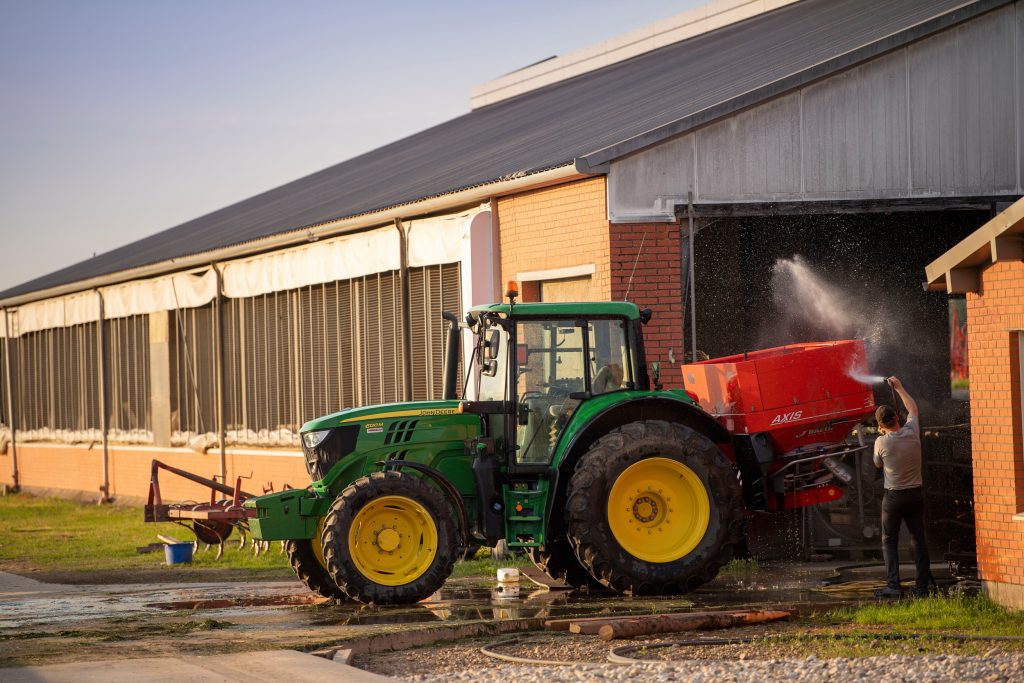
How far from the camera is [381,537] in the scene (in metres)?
12.6

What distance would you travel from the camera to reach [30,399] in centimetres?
3509

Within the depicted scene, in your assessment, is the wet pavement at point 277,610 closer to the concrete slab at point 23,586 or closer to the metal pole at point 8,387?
the concrete slab at point 23,586

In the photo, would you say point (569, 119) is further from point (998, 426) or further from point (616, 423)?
point (998, 426)

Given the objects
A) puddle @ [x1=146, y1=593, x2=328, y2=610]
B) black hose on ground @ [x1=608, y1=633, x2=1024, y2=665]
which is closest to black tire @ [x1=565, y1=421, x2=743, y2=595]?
black hose on ground @ [x1=608, y1=633, x2=1024, y2=665]

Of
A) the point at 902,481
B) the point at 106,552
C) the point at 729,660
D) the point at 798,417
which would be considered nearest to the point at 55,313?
the point at 106,552

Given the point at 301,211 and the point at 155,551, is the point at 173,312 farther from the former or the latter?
the point at 155,551

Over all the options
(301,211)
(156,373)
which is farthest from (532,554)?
(156,373)

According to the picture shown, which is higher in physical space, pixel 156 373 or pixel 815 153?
pixel 815 153

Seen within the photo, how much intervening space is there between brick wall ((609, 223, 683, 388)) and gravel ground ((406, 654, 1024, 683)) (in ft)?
21.3

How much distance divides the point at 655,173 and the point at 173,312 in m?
14.0

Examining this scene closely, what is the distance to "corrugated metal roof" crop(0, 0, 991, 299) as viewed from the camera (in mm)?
17656

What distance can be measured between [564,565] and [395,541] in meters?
2.10

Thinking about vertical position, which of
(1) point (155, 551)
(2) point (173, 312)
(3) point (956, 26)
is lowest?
(1) point (155, 551)

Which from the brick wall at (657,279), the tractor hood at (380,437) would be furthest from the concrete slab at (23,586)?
the brick wall at (657,279)
